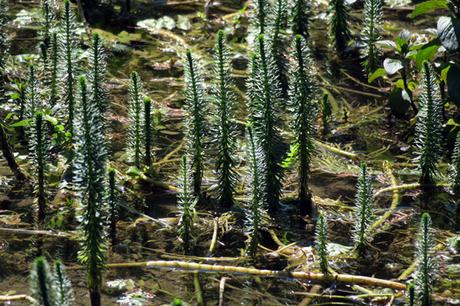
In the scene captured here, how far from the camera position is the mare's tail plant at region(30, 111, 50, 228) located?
18.5ft

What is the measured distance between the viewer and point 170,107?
7.72 m

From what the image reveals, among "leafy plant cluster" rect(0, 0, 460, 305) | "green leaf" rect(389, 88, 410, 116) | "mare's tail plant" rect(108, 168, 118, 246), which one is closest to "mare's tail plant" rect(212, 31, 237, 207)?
"leafy plant cluster" rect(0, 0, 460, 305)

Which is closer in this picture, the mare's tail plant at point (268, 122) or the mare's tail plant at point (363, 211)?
the mare's tail plant at point (363, 211)

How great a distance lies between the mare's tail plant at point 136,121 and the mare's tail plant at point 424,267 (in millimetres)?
2193

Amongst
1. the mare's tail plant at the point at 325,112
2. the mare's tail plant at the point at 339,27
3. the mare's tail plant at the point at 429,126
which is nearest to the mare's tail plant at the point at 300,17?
the mare's tail plant at the point at 339,27

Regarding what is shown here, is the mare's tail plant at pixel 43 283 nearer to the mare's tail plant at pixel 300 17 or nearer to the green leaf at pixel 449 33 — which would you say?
the green leaf at pixel 449 33

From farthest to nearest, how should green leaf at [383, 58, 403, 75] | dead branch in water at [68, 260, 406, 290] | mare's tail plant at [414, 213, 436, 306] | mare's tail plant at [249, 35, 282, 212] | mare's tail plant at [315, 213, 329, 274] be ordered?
1. green leaf at [383, 58, 403, 75]
2. mare's tail plant at [249, 35, 282, 212]
3. dead branch in water at [68, 260, 406, 290]
4. mare's tail plant at [315, 213, 329, 274]
5. mare's tail plant at [414, 213, 436, 306]

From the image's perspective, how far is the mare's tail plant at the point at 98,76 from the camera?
640 centimetres

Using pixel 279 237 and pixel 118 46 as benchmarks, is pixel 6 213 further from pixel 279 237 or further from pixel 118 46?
pixel 118 46

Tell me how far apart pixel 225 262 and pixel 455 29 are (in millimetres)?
2535

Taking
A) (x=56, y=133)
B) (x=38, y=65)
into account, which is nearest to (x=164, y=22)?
(x=38, y=65)

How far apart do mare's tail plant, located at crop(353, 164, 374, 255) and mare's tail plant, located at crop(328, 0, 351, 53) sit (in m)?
3.44

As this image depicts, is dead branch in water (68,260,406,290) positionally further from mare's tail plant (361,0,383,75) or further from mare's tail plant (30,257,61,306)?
mare's tail plant (361,0,383,75)

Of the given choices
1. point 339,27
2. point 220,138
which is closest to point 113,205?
point 220,138
